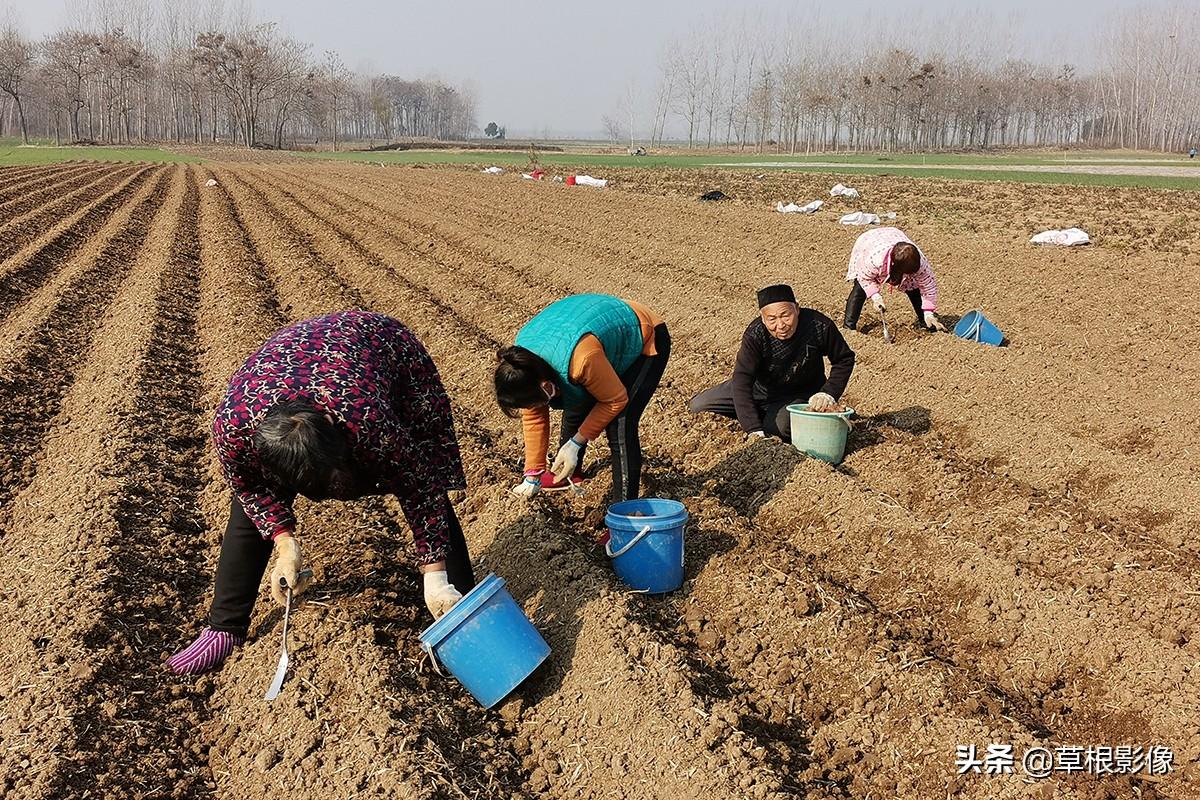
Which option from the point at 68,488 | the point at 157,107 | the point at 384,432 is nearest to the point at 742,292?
the point at 68,488

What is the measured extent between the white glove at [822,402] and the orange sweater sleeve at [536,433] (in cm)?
183

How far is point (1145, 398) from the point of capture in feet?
21.8

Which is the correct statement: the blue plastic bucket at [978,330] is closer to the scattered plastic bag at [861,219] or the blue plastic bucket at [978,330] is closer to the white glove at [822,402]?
the white glove at [822,402]

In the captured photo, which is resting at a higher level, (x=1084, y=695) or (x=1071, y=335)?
(x=1071, y=335)

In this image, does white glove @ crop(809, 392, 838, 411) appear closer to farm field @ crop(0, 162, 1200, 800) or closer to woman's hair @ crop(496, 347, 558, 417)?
farm field @ crop(0, 162, 1200, 800)

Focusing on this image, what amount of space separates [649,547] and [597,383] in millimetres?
743

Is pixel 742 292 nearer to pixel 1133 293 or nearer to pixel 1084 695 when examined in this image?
pixel 1133 293

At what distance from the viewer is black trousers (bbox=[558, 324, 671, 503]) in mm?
4242

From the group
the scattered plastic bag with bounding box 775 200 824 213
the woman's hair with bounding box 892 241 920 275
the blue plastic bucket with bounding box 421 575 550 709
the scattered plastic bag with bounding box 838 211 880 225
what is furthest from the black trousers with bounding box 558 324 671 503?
the scattered plastic bag with bounding box 775 200 824 213

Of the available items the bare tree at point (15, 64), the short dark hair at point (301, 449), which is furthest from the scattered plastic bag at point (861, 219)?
the bare tree at point (15, 64)

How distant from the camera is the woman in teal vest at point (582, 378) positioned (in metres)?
3.58

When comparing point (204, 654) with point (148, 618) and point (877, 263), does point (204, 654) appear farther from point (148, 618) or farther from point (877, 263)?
point (877, 263)

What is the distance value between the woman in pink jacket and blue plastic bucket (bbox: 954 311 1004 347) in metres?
0.18

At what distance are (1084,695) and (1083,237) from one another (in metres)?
11.7
